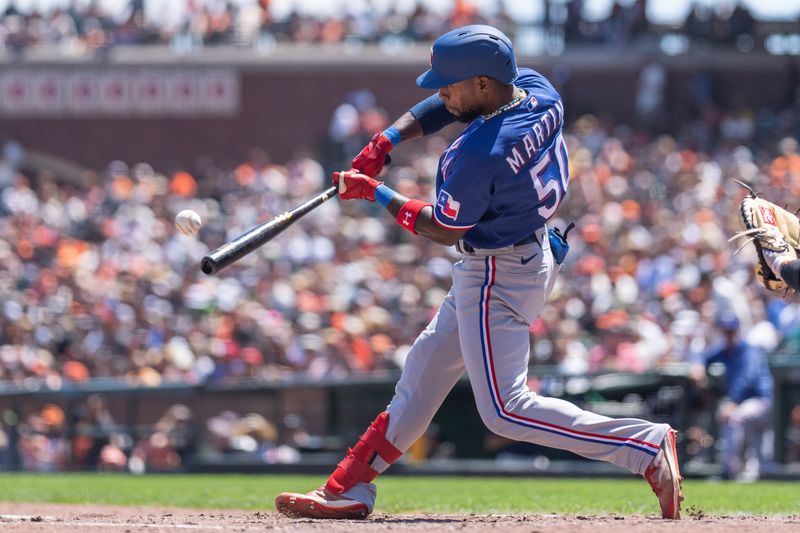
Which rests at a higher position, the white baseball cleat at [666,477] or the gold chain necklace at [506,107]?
the gold chain necklace at [506,107]

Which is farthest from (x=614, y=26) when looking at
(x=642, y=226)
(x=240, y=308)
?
(x=240, y=308)

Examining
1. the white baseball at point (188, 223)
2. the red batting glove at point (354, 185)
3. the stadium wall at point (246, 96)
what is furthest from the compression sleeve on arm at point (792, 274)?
the stadium wall at point (246, 96)

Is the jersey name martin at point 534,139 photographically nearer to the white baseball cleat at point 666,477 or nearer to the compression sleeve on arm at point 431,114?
the compression sleeve on arm at point 431,114

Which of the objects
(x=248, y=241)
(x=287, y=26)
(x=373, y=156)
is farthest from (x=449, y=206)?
(x=287, y=26)

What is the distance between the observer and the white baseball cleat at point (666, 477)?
17.2 feet

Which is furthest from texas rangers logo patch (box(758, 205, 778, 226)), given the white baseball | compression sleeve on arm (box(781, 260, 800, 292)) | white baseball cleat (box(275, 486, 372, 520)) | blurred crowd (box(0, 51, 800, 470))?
blurred crowd (box(0, 51, 800, 470))

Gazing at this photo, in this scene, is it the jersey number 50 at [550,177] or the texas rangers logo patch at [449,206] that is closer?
the texas rangers logo patch at [449,206]

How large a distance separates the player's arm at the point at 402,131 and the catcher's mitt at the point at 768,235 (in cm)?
133

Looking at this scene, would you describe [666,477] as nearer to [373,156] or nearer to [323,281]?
[373,156]

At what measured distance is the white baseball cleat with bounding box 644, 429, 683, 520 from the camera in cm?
525

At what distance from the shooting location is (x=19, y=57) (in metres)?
25.7

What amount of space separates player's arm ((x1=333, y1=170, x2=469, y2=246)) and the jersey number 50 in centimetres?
37

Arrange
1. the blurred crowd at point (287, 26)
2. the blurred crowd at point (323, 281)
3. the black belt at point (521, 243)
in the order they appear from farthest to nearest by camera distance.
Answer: the blurred crowd at point (287, 26) → the blurred crowd at point (323, 281) → the black belt at point (521, 243)

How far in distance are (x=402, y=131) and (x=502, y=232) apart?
79 cm
